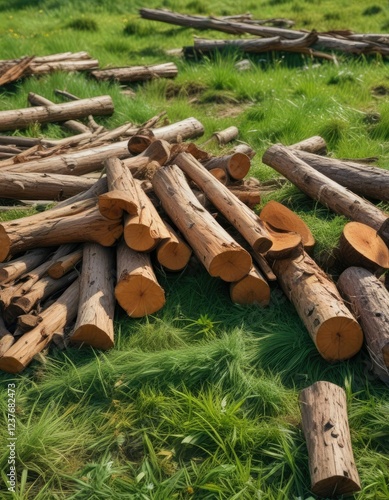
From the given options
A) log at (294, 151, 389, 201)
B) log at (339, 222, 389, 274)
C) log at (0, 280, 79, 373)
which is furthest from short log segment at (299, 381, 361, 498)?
log at (294, 151, 389, 201)

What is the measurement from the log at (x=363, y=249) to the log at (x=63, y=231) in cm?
177

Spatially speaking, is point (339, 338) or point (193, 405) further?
point (339, 338)

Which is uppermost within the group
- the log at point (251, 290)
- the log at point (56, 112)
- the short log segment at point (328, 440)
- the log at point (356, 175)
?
the short log segment at point (328, 440)

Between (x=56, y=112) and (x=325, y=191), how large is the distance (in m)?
4.31

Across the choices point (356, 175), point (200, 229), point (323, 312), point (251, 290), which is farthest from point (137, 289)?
point (356, 175)

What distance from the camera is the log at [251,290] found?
Result: 16.5 feet

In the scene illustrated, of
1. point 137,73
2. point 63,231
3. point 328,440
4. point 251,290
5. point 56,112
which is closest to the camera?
point 328,440

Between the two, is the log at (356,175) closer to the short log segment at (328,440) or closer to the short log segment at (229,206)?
the short log segment at (229,206)

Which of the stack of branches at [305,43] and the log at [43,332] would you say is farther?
the stack of branches at [305,43]

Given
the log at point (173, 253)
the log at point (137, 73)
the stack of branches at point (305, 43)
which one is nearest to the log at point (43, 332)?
the log at point (173, 253)

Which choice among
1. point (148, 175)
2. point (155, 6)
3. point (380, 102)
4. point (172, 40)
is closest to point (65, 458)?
point (148, 175)

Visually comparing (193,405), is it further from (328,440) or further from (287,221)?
(287,221)

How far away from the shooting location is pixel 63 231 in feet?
17.8

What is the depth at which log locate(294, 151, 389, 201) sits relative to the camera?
6.29m
